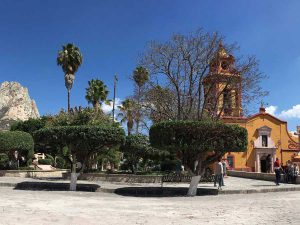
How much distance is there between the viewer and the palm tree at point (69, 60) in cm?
4747

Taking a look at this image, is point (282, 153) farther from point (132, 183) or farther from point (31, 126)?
point (31, 126)

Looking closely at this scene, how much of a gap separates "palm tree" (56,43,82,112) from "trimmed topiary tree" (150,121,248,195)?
31.6 meters

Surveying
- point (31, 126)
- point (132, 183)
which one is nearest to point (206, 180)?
point (132, 183)

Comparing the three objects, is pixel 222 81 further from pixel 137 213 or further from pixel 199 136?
pixel 137 213

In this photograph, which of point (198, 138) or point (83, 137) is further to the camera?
point (83, 137)

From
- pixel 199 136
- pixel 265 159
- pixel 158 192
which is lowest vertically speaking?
pixel 158 192

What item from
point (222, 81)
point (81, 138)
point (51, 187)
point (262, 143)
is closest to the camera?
point (81, 138)

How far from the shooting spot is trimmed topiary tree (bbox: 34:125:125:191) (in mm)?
19234

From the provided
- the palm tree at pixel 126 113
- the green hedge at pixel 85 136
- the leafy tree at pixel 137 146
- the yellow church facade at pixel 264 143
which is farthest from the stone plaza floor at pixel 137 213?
Answer: the palm tree at pixel 126 113

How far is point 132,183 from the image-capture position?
25.0 meters

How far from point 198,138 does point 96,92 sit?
34.6 metres

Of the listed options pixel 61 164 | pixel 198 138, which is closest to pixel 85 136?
pixel 198 138

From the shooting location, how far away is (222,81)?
97.0 feet

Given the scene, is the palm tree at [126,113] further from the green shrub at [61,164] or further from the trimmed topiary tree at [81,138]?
the trimmed topiary tree at [81,138]
